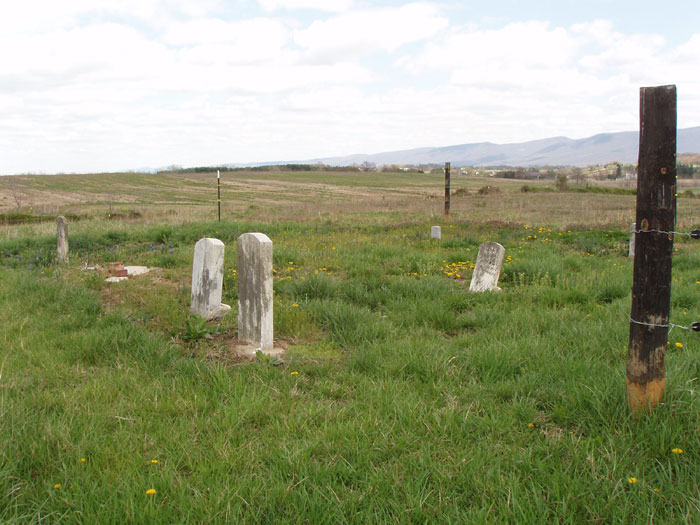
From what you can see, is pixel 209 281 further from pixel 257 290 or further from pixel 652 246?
pixel 652 246

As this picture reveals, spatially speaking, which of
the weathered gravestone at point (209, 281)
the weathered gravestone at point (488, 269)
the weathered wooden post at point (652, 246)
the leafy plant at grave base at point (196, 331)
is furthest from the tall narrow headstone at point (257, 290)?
the weathered gravestone at point (488, 269)

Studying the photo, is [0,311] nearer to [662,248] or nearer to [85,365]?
[85,365]

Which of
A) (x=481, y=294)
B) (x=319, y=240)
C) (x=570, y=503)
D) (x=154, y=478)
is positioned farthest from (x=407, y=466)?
(x=319, y=240)

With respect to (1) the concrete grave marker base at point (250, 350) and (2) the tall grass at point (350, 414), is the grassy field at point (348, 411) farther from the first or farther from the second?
(1) the concrete grave marker base at point (250, 350)

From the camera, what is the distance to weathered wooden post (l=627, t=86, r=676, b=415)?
9.15 ft

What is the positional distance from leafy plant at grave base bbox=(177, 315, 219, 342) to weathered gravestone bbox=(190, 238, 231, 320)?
2.15 feet

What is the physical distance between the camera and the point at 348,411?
10.9 feet

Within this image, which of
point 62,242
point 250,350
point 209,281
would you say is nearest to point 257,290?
point 250,350

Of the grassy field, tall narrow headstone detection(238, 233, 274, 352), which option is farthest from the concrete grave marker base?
the grassy field

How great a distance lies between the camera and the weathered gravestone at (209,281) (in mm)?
5754

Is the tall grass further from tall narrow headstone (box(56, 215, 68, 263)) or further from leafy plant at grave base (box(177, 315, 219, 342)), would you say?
tall narrow headstone (box(56, 215, 68, 263))

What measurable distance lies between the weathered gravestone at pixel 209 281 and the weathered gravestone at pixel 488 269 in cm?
331

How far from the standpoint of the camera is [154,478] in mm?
2564

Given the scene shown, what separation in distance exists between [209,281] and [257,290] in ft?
4.16
